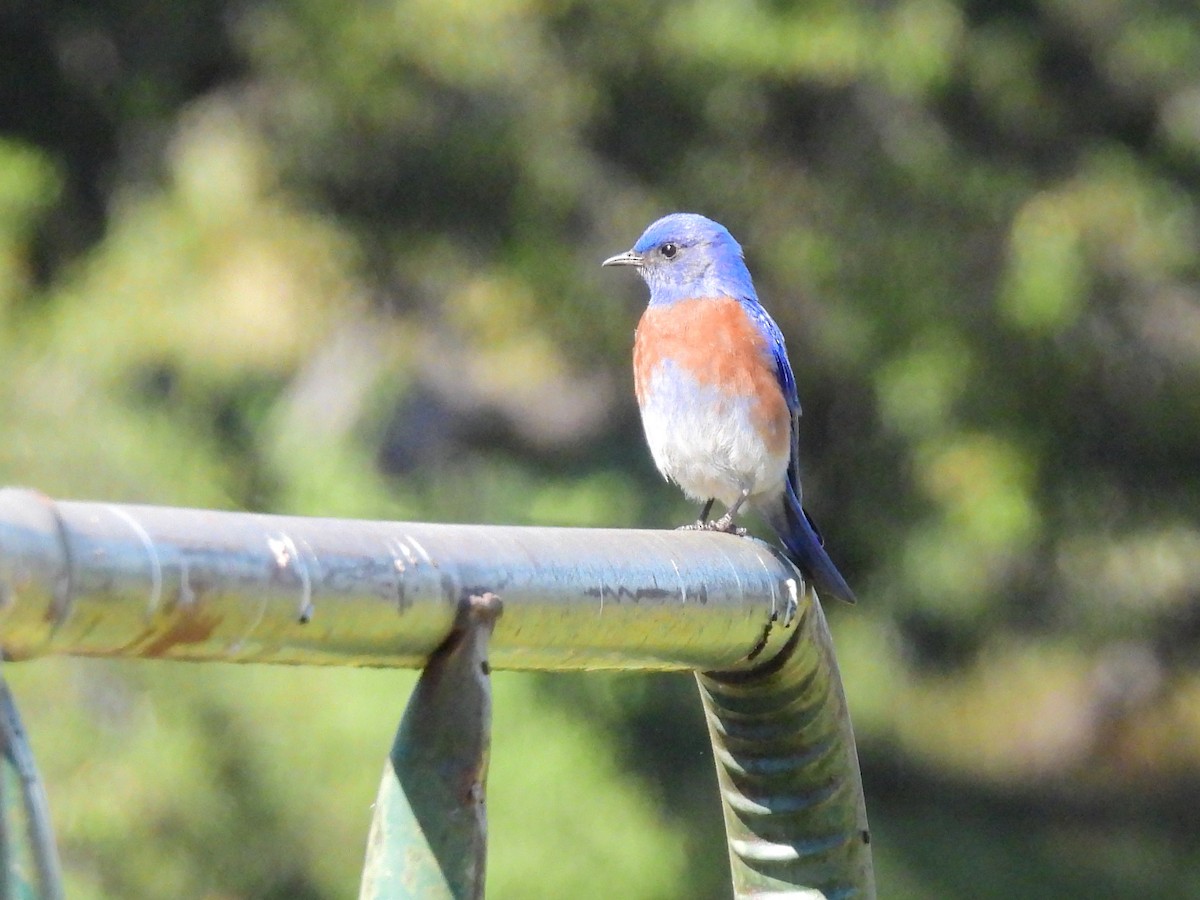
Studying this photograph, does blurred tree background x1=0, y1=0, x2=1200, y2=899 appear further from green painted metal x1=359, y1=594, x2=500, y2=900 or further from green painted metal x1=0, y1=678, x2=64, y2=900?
green painted metal x1=0, y1=678, x2=64, y2=900

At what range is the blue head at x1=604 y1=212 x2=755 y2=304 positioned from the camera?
3.82 meters

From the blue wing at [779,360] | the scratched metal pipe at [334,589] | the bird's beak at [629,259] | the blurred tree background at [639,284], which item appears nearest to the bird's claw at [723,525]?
the blue wing at [779,360]

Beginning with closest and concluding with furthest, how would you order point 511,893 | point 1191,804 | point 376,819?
point 376,819, point 511,893, point 1191,804

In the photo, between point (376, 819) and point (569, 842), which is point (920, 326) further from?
point (376, 819)

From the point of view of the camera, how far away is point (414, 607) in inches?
37.6

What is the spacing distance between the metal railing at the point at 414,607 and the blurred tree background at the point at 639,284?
3276 mm

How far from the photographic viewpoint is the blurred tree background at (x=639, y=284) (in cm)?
490

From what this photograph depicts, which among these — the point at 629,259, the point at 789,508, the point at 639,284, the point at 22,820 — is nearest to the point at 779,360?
the point at 789,508

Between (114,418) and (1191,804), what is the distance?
4542 millimetres

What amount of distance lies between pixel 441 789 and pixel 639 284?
452 centimetres

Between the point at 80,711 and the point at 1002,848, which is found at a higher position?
the point at 1002,848

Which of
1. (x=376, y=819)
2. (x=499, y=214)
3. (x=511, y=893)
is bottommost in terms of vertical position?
(x=376, y=819)

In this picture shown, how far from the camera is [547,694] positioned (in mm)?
5000

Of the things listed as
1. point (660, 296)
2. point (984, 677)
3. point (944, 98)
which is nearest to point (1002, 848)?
point (984, 677)
